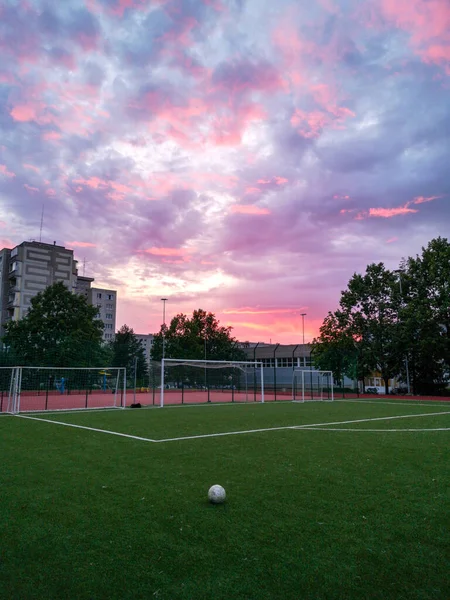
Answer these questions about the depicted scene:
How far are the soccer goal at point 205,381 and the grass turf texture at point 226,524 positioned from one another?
18.5 metres

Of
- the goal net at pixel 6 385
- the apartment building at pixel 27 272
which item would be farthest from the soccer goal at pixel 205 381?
the apartment building at pixel 27 272

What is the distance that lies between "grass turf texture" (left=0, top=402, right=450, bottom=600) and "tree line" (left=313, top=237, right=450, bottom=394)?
113ft

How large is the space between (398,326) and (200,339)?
38.1 meters

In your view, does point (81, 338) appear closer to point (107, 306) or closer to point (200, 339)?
point (200, 339)

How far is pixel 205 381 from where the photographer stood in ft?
99.1

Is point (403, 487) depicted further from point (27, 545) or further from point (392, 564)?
point (27, 545)

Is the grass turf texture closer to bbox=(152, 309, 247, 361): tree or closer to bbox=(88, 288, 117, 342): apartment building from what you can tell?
bbox=(152, 309, 247, 361): tree

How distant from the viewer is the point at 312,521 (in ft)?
14.9

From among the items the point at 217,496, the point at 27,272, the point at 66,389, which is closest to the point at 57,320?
the point at 66,389

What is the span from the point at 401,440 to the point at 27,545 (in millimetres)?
9027

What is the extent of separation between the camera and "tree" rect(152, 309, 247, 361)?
7238cm

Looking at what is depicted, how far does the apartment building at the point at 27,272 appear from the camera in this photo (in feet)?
219

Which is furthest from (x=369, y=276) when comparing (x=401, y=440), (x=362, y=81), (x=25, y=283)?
(x=25, y=283)

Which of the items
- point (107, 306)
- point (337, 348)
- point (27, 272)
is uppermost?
point (107, 306)
